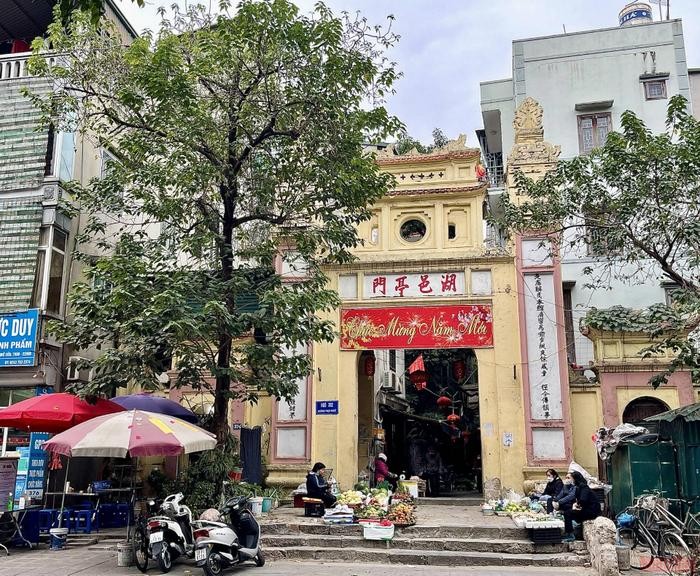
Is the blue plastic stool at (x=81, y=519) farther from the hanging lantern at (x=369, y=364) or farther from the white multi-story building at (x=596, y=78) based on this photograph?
the white multi-story building at (x=596, y=78)

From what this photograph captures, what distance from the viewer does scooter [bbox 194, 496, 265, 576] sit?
827cm

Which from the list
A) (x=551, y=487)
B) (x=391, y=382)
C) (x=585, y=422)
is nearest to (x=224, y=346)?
(x=551, y=487)

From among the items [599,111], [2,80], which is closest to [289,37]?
[2,80]

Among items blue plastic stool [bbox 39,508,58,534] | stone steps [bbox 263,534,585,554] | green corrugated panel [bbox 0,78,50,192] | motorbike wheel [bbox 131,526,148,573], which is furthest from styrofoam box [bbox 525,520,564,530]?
green corrugated panel [bbox 0,78,50,192]

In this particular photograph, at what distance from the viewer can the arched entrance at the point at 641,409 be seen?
13.4 m

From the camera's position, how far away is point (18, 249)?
13.9 metres

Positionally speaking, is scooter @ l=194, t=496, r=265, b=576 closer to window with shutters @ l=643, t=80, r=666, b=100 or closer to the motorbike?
the motorbike

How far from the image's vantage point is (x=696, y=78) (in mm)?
21125

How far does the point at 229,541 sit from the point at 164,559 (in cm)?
98

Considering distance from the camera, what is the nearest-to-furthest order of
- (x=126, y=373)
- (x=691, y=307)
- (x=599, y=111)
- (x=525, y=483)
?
(x=691, y=307) → (x=126, y=373) → (x=525, y=483) → (x=599, y=111)

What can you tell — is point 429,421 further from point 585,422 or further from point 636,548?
point 636,548

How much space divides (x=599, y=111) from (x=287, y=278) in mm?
12343

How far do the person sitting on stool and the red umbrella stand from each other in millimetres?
7809

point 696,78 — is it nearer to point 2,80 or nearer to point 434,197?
point 434,197
